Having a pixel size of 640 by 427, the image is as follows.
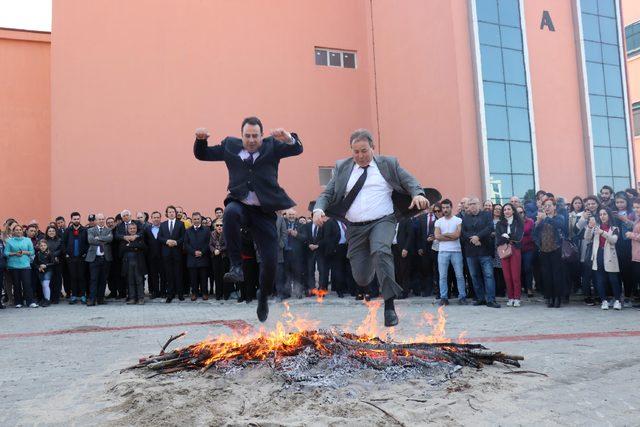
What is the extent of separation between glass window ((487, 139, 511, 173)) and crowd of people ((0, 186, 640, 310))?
3.84m

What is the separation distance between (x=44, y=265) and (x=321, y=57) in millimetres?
11821

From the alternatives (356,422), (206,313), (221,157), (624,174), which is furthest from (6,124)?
(624,174)

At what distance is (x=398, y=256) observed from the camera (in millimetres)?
11781

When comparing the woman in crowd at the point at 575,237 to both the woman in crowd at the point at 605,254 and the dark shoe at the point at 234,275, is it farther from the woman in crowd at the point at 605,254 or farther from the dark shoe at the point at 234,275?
the dark shoe at the point at 234,275

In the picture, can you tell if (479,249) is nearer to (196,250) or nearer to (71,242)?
(196,250)

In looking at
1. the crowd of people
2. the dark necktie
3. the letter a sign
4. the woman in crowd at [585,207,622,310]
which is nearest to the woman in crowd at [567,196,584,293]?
the crowd of people

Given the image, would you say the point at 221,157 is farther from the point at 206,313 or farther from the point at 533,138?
the point at 533,138

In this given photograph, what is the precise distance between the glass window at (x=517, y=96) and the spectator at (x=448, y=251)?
24.1ft

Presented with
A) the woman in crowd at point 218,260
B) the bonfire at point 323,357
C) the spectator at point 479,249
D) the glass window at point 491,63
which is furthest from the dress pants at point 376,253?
the glass window at point 491,63

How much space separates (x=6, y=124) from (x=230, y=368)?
16.7m

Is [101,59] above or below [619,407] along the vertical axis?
above

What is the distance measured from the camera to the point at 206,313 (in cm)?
1023

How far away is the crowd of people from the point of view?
9.74m

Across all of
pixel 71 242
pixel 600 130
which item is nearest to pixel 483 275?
pixel 71 242
